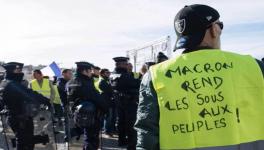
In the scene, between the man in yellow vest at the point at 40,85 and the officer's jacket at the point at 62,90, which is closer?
the officer's jacket at the point at 62,90

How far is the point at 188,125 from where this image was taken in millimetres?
2430

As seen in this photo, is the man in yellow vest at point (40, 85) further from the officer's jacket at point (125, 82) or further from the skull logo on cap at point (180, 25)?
the skull logo on cap at point (180, 25)

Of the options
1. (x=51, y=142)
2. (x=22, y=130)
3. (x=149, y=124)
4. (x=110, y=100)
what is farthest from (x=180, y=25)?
(x=110, y=100)

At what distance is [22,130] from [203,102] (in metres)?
5.81

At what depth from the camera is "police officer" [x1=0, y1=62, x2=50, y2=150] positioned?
7.54m

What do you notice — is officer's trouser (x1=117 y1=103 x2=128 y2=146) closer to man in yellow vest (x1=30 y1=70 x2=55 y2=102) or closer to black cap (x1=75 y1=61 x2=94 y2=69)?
black cap (x1=75 y1=61 x2=94 y2=69)

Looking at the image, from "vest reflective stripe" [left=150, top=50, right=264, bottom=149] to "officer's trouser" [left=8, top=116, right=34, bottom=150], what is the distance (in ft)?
18.4

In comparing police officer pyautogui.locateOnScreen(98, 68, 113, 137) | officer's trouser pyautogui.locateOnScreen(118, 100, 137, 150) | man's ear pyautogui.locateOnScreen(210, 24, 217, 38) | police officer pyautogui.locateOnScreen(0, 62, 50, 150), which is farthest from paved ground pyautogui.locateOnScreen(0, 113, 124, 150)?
man's ear pyautogui.locateOnScreen(210, 24, 217, 38)

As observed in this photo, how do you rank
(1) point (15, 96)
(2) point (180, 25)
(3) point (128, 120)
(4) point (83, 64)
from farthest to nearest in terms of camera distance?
1. (3) point (128, 120)
2. (4) point (83, 64)
3. (1) point (15, 96)
4. (2) point (180, 25)

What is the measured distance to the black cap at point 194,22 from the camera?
8.16ft

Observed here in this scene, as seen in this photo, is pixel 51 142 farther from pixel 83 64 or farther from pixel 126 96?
pixel 83 64

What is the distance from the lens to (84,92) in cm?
783

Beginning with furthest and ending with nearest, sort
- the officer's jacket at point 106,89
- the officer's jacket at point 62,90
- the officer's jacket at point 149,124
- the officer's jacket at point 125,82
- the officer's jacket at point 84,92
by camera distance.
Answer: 1. the officer's jacket at point 62,90
2. the officer's jacket at point 106,89
3. the officer's jacket at point 125,82
4. the officer's jacket at point 84,92
5. the officer's jacket at point 149,124

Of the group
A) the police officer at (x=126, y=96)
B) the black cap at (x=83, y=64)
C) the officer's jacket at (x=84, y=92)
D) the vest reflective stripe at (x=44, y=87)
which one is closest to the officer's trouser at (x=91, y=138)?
the officer's jacket at (x=84, y=92)
